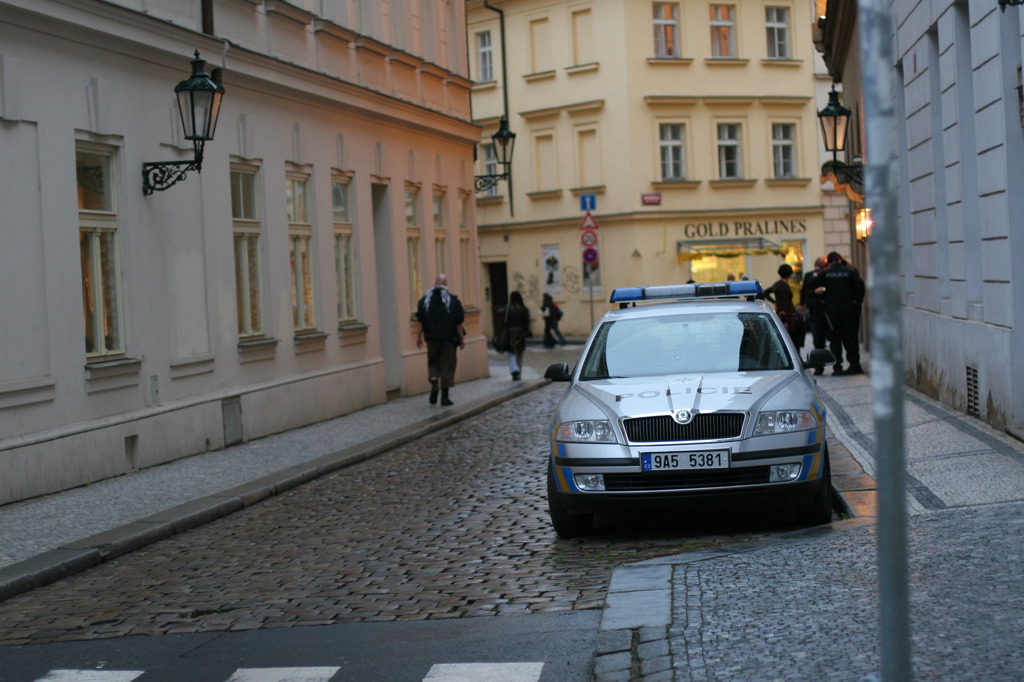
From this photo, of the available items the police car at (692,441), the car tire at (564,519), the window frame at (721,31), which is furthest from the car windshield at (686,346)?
the window frame at (721,31)

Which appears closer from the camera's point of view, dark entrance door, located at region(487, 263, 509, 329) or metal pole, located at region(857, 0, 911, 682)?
metal pole, located at region(857, 0, 911, 682)

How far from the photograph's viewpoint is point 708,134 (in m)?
46.2

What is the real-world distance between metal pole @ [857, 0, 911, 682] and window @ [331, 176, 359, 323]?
18.2 metres

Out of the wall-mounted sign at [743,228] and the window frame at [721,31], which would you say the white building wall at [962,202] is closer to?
the wall-mounted sign at [743,228]

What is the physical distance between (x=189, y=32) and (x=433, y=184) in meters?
10.6

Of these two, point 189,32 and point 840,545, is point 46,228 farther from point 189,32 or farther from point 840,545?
point 840,545

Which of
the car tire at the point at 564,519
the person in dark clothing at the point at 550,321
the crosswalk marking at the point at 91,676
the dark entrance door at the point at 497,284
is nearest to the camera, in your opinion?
the crosswalk marking at the point at 91,676

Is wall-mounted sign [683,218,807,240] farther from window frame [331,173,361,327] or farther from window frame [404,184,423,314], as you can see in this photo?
window frame [331,173,361,327]

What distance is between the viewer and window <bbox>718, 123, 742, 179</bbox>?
4641 cm

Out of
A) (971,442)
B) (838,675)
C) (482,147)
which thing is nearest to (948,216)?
(971,442)

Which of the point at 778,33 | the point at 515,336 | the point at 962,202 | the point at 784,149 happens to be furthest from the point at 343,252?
the point at 778,33

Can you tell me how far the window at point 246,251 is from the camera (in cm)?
1777

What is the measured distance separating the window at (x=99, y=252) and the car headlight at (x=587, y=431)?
21.3 ft

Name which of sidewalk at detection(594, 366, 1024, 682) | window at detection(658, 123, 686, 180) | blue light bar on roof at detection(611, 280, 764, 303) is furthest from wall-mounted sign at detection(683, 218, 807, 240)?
sidewalk at detection(594, 366, 1024, 682)
